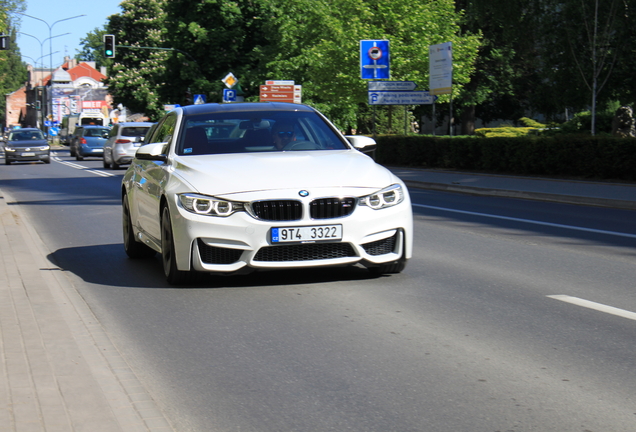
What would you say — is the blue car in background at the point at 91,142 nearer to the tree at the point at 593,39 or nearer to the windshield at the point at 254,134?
the tree at the point at 593,39

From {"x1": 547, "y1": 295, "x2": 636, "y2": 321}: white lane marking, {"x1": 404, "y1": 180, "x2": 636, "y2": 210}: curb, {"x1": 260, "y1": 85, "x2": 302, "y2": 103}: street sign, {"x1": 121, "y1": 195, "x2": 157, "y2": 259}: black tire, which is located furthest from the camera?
{"x1": 260, "y1": 85, "x2": 302, "y2": 103}: street sign

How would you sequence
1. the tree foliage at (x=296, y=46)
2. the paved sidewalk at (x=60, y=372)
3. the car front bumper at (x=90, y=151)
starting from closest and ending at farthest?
the paved sidewalk at (x=60, y=372), the tree foliage at (x=296, y=46), the car front bumper at (x=90, y=151)

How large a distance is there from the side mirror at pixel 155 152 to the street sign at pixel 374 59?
21.5m

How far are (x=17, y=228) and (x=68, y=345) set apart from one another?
757 centimetres

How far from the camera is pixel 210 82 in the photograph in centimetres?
5472

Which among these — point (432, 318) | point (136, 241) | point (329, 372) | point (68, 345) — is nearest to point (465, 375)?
point (329, 372)

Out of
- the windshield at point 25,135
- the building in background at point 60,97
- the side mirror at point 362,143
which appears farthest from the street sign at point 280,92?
the building in background at point 60,97

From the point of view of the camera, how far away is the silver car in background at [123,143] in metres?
34.0

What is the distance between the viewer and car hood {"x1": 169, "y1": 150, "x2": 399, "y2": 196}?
7578mm

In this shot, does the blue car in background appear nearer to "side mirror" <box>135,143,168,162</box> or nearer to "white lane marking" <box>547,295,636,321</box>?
"side mirror" <box>135,143,168,162</box>

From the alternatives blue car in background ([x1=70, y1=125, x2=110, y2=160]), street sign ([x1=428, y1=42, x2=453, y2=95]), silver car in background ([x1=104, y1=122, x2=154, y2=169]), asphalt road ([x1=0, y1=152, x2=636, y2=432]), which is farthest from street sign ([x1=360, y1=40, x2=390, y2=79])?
blue car in background ([x1=70, y1=125, x2=110, y2=160])

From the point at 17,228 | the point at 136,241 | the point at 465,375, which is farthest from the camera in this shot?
the point at 17,228

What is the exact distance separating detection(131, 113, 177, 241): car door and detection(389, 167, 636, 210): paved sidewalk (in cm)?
952

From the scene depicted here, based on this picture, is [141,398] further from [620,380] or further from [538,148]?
[538,148]
